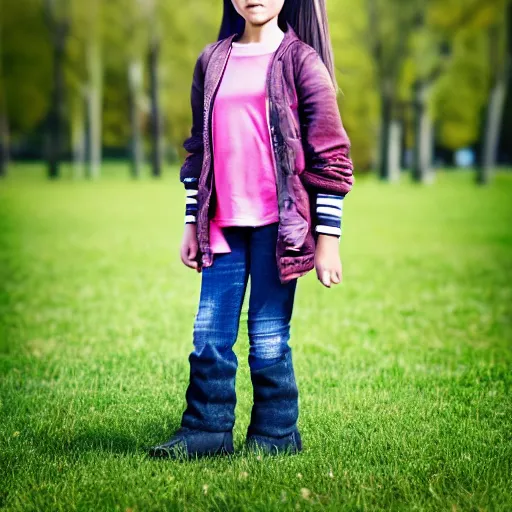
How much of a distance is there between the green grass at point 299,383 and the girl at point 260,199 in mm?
203

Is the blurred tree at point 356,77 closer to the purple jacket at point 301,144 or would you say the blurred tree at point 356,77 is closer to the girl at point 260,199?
the girl at point 260,199

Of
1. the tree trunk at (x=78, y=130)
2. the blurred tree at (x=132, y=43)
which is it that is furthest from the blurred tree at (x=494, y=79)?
the tree trunk at (x=78, y=130)

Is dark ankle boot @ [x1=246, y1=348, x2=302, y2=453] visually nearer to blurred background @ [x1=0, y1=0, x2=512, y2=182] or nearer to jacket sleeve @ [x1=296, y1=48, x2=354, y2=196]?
jacket sleeve @ [x1=296, y1=48, x2=354, y2=196]

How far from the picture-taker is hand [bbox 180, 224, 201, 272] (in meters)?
3.97

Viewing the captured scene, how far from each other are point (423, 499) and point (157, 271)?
739cm

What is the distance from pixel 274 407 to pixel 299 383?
1.52m

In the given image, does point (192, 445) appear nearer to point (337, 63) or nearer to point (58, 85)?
point (337, 63)

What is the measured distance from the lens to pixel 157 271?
1063 centimetres

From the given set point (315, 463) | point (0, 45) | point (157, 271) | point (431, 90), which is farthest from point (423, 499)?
point (0, 45)

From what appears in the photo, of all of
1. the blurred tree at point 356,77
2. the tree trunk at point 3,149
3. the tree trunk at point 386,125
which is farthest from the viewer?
the tree trunk at point 3,149

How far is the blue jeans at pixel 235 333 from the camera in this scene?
3832mm

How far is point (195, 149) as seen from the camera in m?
3.92

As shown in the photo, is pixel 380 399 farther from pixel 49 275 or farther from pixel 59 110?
pixel 59 110

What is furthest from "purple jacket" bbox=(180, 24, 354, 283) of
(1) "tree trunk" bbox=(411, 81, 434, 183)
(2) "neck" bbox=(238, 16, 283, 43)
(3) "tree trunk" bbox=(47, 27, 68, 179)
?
(3) "tree trunk" bbox=(47, 27, 68, 179)
